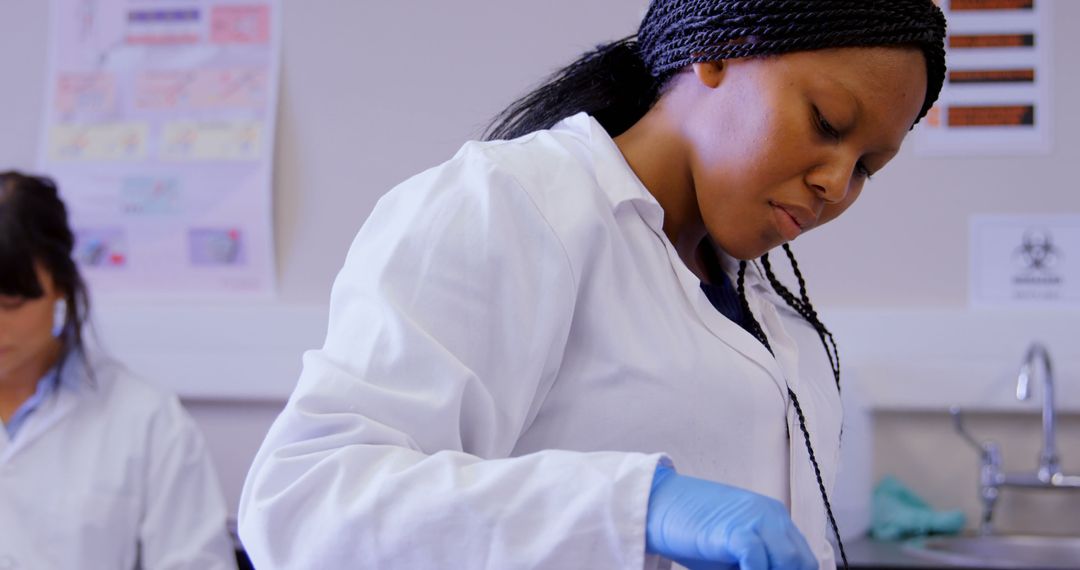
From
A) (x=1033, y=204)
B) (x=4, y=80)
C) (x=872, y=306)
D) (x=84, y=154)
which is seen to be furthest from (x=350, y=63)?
(x=1033, y=204)

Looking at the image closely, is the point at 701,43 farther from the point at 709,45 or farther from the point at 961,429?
the point at 961,429

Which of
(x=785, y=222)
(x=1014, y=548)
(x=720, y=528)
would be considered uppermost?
(x=785, y=222)

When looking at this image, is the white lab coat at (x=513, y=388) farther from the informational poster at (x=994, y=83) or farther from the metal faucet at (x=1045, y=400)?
the informational poster at (x=994, y=83)

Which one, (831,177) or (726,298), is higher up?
(831,177)

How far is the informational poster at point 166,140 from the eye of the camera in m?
2.52

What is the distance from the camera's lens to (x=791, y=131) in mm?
902

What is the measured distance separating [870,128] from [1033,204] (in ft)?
5.00

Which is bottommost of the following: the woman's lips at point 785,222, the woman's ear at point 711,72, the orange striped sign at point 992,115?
the woman's lips at point 785,222

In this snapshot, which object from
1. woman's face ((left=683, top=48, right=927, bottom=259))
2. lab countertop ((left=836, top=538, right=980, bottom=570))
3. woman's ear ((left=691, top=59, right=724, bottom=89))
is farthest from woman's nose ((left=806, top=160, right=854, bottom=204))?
lab countertop ((left=836, top=538, right=980, bottom=570))

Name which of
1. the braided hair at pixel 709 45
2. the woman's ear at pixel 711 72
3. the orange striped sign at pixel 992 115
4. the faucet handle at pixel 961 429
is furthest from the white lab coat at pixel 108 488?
the orange striped sign at pixel 992 115

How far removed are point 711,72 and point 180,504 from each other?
60.3 inches

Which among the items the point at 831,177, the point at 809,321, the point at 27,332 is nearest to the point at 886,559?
the point at 809,321

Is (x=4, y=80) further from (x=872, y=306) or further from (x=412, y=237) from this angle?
(x=412, y=237)

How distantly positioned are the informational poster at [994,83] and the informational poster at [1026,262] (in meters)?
0.14
